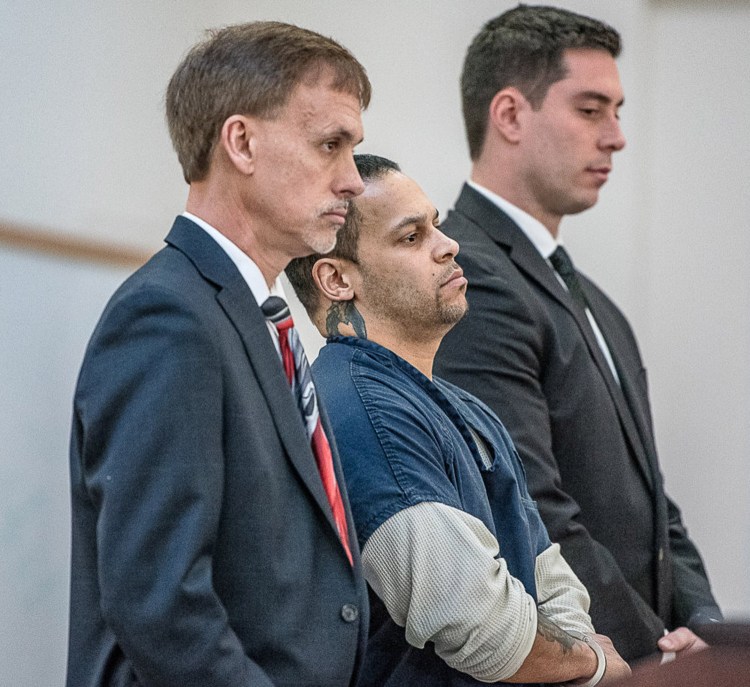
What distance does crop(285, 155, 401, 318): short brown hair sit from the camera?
6.63 ft

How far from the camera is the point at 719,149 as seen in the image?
13.6 feet

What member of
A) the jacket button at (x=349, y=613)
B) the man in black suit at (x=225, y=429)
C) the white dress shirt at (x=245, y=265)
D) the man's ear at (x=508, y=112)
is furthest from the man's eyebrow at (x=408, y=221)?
the man's ear at (x=508, y=112)

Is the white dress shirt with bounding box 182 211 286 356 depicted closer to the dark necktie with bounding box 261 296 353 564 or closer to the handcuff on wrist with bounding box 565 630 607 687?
the dark necktie with bounding box 261 296 353 564

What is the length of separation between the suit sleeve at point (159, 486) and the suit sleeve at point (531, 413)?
3.07 ft

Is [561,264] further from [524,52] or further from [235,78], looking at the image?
[235,78]

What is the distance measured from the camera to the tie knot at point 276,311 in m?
1.63

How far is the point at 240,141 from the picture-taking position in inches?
63.6

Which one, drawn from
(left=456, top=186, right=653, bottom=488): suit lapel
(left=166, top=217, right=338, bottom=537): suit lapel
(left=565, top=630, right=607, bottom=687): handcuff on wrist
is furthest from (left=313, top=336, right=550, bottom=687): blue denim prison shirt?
(left=456, top=186, right=653, bottom=488): suit lapel

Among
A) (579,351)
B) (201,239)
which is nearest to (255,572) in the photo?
(201,239)

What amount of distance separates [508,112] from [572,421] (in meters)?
0.79

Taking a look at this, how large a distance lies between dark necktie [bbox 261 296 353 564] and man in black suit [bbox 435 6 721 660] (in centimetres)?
72

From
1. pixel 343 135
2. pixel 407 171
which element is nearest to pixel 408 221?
pixel 343 135

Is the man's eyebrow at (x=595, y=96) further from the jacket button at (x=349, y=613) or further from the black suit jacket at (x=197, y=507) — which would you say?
the jacket button at (x=349, y=613)

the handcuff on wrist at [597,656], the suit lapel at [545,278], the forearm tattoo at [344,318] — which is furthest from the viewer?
the suit lapel at [545,278]
